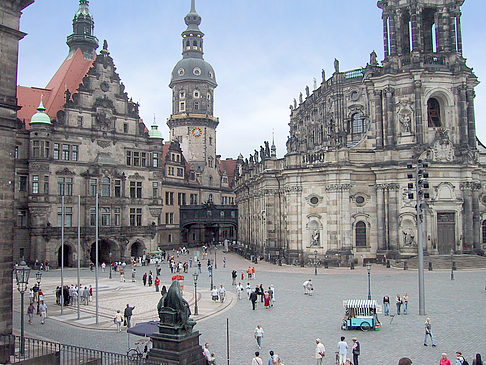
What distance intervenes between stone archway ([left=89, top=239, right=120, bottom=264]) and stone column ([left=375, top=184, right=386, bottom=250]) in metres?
31.3

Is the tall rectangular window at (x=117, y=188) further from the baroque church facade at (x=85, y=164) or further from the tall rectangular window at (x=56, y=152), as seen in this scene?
the tall rectangular window at (x=56, y=152)

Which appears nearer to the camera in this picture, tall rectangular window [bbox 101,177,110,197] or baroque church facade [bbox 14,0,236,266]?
baroque church facade [bbox 14,0,236,266]

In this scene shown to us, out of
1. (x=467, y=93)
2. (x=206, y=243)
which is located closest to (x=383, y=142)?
(x=467, y=93)

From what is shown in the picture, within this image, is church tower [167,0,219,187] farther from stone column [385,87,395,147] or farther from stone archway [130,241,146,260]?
stone column [385,87,395,147]

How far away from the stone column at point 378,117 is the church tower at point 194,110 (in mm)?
48496

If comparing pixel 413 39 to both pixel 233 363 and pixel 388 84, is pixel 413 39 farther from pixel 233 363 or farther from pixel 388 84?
pixel 233 363

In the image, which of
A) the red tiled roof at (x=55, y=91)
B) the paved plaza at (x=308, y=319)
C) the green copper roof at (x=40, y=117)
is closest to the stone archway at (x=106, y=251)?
the green copper roof at (x=40, y=117)

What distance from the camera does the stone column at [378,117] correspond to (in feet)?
165

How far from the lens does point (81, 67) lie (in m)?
63.0

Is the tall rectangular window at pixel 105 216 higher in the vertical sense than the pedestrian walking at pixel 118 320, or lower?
higher

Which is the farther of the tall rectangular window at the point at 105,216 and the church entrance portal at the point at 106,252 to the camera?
the church entrance portal at the point at 106,252

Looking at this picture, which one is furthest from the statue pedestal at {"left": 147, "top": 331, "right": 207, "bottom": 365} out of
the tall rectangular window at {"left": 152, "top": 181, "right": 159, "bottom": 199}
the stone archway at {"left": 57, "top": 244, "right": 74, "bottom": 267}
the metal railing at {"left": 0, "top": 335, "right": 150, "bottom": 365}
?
the tall rectangular window at {"left": 152, "top": 181, "right": 159, "bottom": 199}

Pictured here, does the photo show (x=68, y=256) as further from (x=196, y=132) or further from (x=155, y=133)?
(x=196, y=132)

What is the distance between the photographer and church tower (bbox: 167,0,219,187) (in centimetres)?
9506
